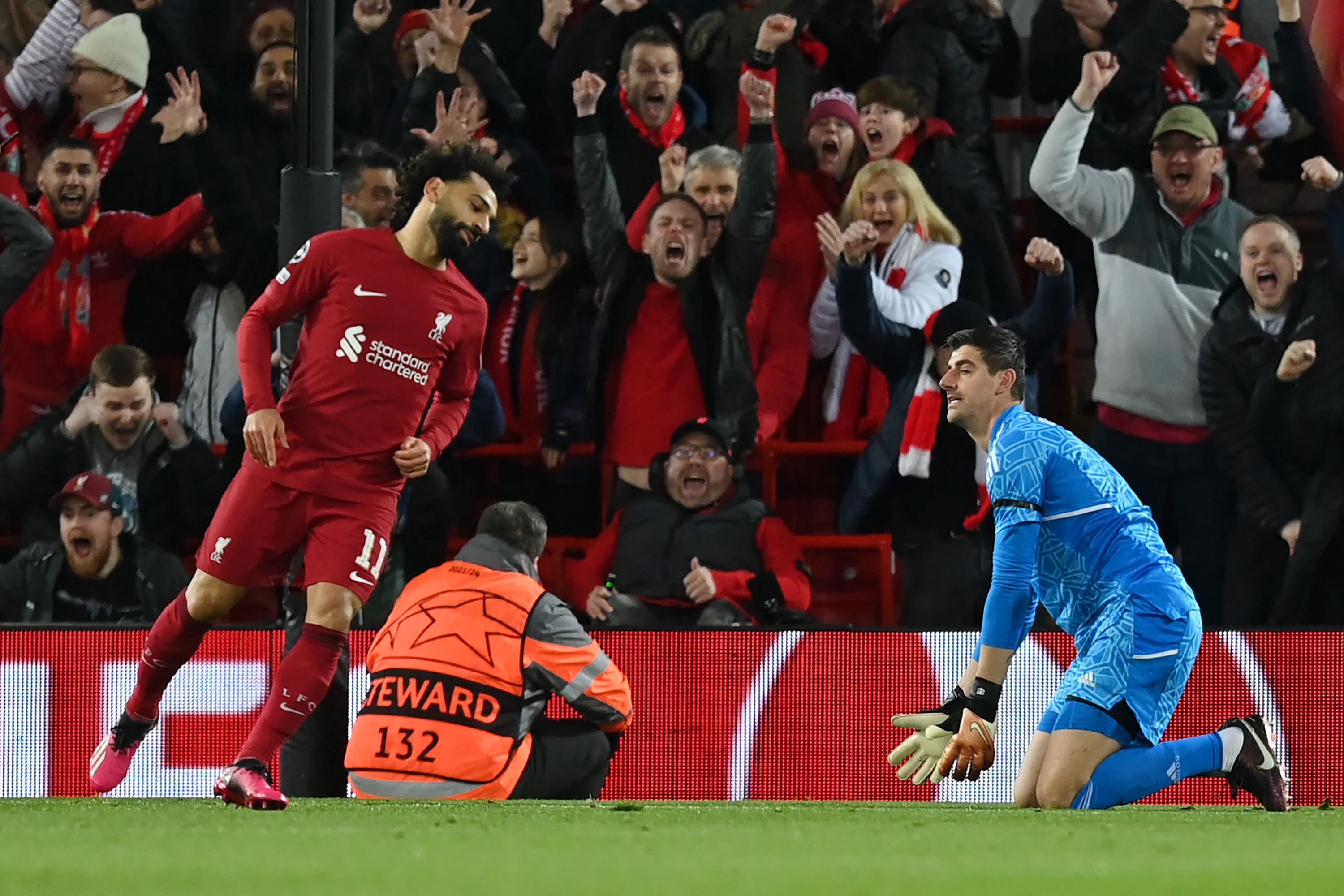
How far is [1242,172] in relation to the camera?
30.9 ft

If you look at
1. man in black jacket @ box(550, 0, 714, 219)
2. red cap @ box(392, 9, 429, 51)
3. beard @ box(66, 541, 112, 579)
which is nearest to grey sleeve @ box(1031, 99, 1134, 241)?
man in black jacket @ box(550, 0, 714, 219)

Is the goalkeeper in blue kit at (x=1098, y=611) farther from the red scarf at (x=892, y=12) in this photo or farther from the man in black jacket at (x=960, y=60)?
the red scarf at (x=892, y=12)

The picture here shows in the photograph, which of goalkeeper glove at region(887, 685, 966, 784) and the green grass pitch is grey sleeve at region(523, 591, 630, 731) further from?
goalkeeper glove at region(887, 685, 966, 784)

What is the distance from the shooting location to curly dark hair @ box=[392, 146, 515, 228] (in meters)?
6.29

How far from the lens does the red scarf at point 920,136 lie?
921 cm

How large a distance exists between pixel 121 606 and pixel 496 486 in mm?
1896

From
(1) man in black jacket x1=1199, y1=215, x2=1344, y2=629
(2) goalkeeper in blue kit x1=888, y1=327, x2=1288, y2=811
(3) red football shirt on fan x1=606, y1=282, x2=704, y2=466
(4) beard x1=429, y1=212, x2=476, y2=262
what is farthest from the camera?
(3) red football shirt on fan x1=606, y1=282, x2=704, y2=466

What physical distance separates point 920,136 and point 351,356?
402 centimetres

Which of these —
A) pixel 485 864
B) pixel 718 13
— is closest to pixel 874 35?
pixel 718 13

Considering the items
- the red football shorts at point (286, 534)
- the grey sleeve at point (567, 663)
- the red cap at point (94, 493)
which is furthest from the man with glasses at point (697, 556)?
the red football shorts at point (286, 534)

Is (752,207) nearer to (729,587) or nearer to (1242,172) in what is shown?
(729,587)

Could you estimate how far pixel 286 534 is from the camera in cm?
612

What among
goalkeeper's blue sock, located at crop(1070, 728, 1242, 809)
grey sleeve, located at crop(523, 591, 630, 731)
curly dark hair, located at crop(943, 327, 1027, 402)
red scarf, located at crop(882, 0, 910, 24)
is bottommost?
goalkeeper's blue sock, located at crop(1070, 728, 1242, 809)

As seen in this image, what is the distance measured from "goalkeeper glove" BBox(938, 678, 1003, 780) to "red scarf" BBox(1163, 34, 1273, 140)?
479 cm
